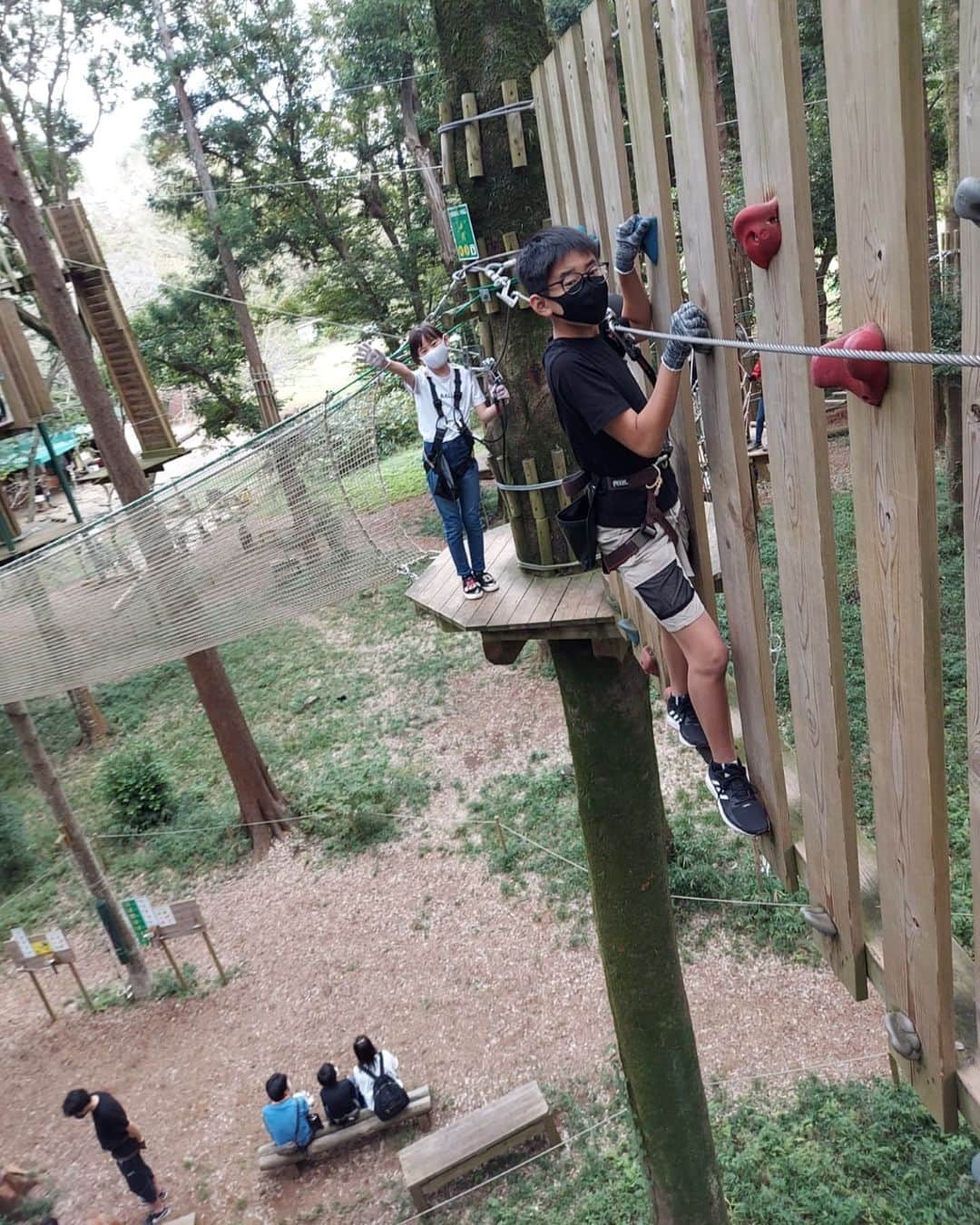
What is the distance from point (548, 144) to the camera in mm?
2059

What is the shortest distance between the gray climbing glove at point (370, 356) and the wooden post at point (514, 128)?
94 centimetres

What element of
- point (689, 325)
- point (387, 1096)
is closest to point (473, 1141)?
point (387, 1096)

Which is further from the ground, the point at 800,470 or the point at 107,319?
the point at 107,319

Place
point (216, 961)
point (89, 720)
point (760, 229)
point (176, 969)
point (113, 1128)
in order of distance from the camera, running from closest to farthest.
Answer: point (760, 229)
point (113, 1128)
point (216, 961)
point (176, 969)
point (89, 720)

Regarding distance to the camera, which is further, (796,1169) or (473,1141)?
(473,1141)

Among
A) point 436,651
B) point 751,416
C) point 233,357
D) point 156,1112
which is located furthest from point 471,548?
point 233,357

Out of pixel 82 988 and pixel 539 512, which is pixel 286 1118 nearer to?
pixel 82 988

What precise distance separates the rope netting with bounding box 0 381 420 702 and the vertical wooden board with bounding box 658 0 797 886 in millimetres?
3654

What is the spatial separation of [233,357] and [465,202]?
1183 centimetres

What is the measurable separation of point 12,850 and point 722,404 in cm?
925

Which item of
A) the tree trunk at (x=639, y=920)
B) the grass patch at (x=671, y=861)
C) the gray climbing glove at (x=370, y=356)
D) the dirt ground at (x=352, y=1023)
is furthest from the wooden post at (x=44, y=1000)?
the gray climbing glove at (x=370, y=356)

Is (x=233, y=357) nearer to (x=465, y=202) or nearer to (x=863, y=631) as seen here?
(x=465, y=202)

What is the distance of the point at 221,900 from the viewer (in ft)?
24.7

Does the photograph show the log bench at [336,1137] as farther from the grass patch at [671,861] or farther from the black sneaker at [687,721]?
the black sneaker at [687,721]
